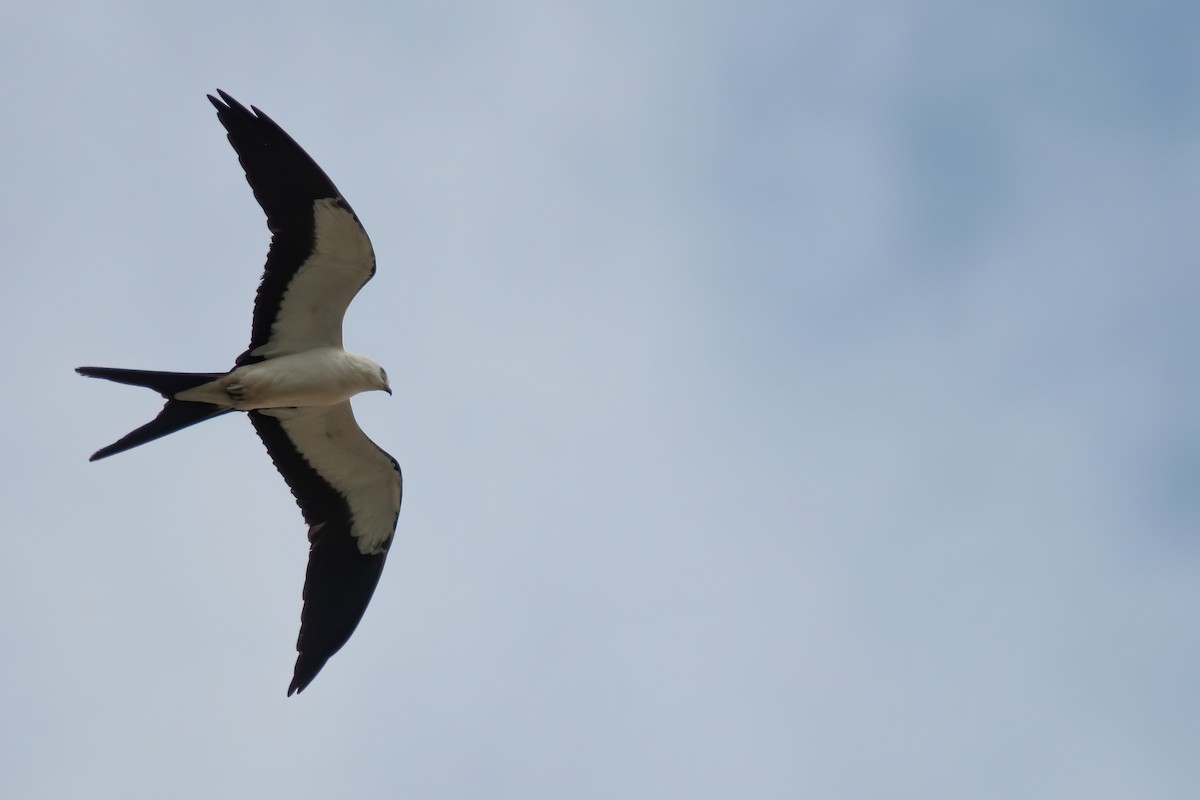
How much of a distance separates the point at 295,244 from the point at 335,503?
2842mm

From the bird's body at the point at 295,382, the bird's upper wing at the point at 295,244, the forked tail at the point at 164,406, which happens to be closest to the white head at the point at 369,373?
the bird's body at the point at 295,382

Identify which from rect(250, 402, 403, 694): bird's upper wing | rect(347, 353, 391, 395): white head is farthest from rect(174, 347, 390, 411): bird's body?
rect(250, 402, 403, 694): bird's upper wing

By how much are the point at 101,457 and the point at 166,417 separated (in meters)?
0.86

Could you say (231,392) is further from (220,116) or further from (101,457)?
(220,116)

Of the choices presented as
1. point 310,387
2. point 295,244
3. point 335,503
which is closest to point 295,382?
point 310,387

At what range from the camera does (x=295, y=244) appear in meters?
13.1

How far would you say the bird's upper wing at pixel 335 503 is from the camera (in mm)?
14008

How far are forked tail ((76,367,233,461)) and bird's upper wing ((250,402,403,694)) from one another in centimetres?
104

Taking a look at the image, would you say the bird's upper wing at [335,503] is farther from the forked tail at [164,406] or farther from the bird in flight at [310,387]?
the forked tail at [164,406]

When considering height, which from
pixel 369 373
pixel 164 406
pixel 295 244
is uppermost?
pixel 295 244

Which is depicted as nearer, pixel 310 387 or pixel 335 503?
A: pixel 310 387

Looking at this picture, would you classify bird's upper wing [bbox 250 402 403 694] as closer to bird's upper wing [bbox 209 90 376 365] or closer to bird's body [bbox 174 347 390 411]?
bird's body [bbox 174 347 390 411]

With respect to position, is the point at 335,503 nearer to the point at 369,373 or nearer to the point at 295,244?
the point at 369,373

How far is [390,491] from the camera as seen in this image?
14.5 metres
